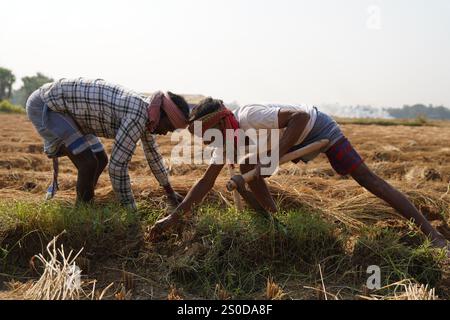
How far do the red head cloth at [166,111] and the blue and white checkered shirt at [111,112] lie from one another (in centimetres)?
7

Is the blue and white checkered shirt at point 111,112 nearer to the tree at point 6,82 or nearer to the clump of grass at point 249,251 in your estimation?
the clump of grass at point 249,251

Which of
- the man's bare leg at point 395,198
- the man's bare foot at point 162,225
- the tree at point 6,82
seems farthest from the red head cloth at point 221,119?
the tree at point 6,82

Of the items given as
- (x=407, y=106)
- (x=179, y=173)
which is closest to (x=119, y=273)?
(x=179, y=173)

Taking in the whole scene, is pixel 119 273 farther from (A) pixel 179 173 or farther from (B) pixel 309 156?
(A) pixel 179 173

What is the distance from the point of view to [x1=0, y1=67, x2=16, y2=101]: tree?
48981 mm

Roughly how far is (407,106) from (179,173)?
7873 cm

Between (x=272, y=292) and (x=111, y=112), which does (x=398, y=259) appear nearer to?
(x=272, y=292)

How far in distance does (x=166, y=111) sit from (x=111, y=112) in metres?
0.41

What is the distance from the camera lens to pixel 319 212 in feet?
11.0

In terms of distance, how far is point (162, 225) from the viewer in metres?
2.79

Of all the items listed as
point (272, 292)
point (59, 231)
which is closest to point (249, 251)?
point (272, 292)

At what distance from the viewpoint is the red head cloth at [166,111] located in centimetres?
295

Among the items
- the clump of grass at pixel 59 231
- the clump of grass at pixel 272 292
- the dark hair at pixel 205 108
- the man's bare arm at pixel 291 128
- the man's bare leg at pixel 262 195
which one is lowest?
the clump of grass at pixel 272 292

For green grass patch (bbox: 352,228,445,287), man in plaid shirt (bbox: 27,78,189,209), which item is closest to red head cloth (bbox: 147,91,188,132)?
man in plaid shirt (bbox: 27,78,189,209)
